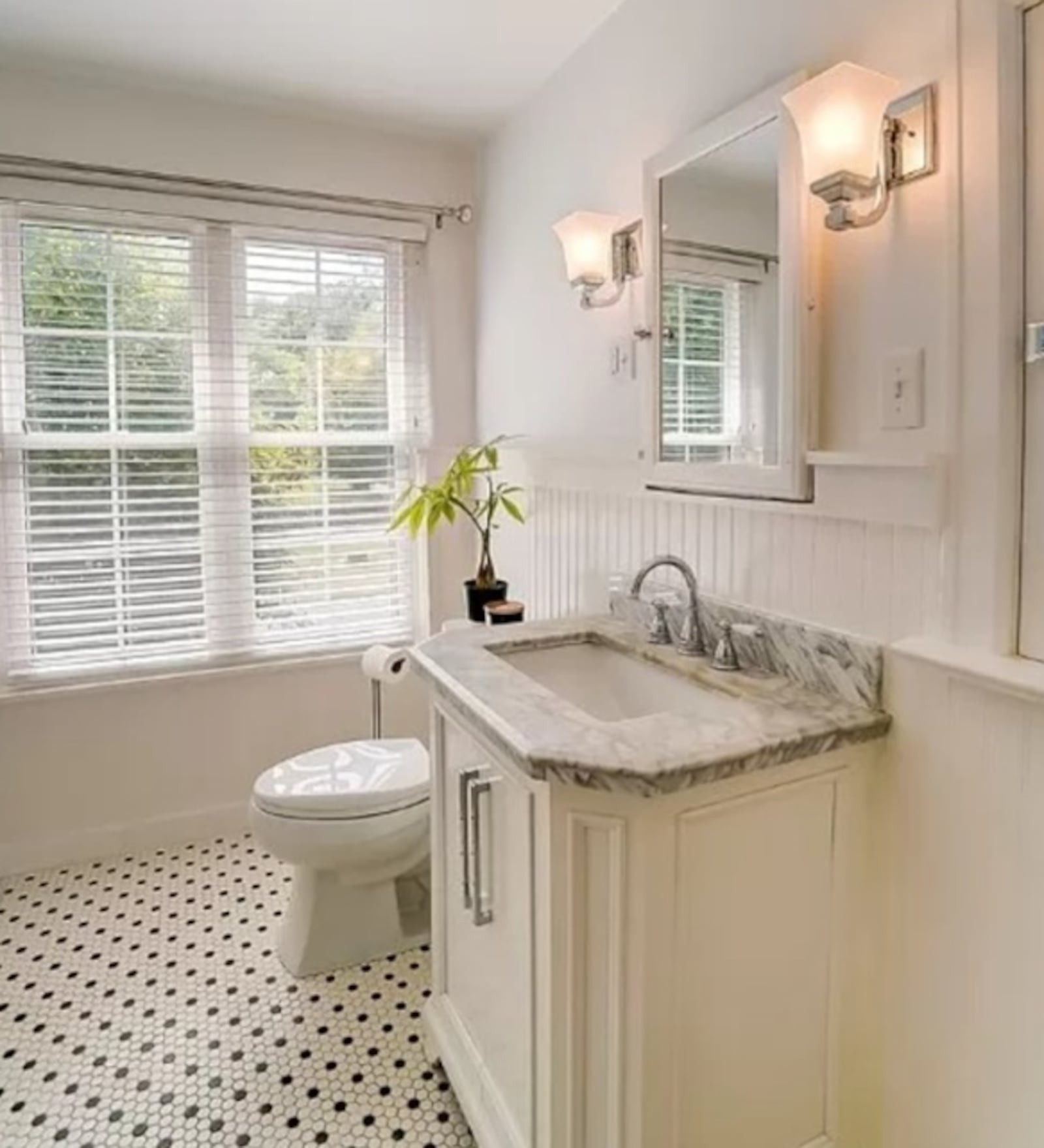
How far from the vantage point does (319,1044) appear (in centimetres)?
177

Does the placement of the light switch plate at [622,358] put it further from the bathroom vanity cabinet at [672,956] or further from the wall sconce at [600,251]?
the bathroom vanity cabinet at [672,956]

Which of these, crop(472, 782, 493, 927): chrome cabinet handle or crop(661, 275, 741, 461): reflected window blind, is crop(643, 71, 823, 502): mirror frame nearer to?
crop(661, 275, 741, 461): reflected window blind

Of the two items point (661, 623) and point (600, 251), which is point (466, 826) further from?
point (600, 251)

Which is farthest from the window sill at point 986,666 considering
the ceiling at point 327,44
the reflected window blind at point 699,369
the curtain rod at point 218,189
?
the curtain rod at point 218,189

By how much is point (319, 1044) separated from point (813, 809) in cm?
120

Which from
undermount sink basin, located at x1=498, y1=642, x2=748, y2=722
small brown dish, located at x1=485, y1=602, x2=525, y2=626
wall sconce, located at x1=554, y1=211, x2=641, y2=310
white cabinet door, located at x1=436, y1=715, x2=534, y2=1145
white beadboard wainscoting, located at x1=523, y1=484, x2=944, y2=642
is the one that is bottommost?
white cabinet door, located at x1=436, y1=715, x2=534, y2=1145

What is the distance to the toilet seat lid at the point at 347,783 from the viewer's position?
1941mm

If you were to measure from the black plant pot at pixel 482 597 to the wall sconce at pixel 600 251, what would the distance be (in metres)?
0.86

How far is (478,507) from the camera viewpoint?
9.21 feet

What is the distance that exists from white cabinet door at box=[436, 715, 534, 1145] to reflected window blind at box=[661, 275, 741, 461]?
2.48 ft

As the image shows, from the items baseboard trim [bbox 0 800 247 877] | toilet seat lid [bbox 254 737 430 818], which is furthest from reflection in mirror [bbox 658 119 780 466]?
baseboard trim [bbox 0 800 247 877]

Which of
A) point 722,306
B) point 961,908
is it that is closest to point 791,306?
point 722,306

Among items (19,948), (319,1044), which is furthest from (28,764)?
(319,1044)

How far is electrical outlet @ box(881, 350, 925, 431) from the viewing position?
122cm
